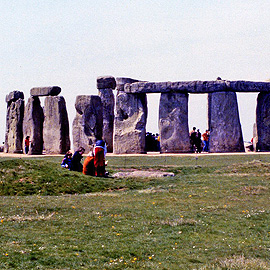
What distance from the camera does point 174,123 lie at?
34031mm

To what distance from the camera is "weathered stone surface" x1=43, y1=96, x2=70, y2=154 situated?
34.9m

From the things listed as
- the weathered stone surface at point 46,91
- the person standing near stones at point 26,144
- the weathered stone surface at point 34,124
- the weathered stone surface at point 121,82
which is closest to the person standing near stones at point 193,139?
the weathered stone surface at point 121,82

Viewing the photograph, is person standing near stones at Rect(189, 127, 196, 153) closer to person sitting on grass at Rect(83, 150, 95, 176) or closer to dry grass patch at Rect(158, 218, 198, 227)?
person sitting on grass at Rect(83, 150, 95, 176)

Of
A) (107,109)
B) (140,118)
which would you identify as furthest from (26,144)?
(140,118)

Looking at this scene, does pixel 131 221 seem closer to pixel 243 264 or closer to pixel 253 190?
pixel 243 264

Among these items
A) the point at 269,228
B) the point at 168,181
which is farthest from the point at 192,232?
the point at 168,181

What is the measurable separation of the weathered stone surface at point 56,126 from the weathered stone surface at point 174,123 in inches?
224

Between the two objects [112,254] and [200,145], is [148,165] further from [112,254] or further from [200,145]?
[112,254]

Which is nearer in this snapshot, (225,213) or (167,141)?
(225,213)

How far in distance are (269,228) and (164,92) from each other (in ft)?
77.6

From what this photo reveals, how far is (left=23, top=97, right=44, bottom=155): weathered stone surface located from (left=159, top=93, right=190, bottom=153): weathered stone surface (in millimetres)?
7660

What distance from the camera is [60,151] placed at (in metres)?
34.8

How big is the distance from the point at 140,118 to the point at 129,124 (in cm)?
73

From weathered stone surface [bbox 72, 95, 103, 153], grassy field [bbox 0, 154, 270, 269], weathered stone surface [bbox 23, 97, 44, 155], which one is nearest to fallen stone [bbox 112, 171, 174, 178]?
grassy field [bbox 0, 154, 270, 269]
